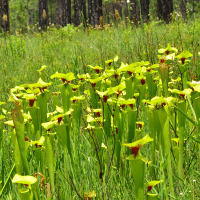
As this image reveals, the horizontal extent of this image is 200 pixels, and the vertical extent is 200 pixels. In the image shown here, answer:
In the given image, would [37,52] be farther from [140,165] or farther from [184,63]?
[140,165]

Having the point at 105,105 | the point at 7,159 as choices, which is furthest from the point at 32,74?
the point at 105,105

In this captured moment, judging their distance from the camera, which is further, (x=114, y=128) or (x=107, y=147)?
(x=114, y=128)

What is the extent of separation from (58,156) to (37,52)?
433 centimetres

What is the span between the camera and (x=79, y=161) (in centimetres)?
130

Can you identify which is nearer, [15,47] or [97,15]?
[15,47]

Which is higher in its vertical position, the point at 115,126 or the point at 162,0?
the point at 162,0

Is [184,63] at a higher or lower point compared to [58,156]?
higher

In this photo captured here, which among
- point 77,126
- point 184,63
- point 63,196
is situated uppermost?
point 184,63

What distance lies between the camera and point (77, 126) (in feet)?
4.52

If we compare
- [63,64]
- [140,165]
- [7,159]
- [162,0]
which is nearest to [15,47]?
[63,64]

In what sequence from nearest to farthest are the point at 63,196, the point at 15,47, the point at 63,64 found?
the point at 63,196
the point at 63,64
the point at 15,47

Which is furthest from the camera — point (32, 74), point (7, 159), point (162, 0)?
point (162, 0)

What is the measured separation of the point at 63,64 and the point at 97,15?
8.19 meters

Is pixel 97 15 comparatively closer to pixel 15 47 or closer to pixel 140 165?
pixel 15 47
